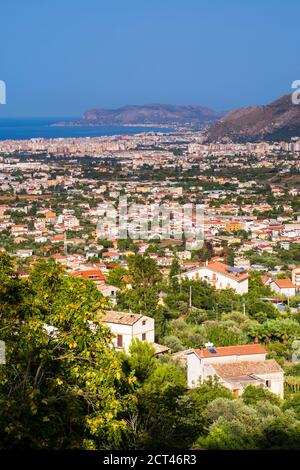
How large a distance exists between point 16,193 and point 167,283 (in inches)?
1347

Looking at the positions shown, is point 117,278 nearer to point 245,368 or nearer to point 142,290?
point 142,290

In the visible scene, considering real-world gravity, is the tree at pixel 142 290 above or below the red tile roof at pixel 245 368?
above

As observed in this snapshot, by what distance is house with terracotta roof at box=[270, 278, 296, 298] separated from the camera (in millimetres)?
18625

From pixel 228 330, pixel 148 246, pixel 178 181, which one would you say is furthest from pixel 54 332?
pixel 178 181

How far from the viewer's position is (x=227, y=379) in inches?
384

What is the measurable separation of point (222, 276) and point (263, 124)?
95140 mm

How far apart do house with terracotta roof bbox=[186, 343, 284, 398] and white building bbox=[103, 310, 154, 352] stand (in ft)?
3.14

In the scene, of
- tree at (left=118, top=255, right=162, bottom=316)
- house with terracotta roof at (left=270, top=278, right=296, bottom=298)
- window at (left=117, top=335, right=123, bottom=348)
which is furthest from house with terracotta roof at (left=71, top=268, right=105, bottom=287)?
window at (left=117, top=335, right=123, bottom=348)

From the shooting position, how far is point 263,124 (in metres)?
111

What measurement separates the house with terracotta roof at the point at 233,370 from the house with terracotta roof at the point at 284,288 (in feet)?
26.7

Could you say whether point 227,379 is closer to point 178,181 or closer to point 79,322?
point 79,322

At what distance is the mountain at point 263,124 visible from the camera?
4097 inches

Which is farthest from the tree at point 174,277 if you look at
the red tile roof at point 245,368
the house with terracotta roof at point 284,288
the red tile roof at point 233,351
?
the red tile roof at point 245,368

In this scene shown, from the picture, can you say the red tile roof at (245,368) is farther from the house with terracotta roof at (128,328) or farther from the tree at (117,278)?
the tree at (117,278)
